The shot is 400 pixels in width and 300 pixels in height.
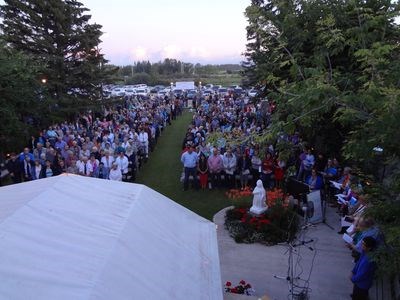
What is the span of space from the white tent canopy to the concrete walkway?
361 centimetres

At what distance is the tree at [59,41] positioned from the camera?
25.5 meters

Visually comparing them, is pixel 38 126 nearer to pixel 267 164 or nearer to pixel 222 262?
pixel 267 164

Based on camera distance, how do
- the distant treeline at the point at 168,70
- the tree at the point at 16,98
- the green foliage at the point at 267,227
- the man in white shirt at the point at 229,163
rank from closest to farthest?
the green foliage at the point at 267,227, the man in white shirt at the point at 229,163, the tree at the point at 16,98, the distant treeline at the point at 168,70

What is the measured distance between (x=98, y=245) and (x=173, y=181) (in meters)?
12.0

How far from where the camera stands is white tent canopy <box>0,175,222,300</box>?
115 inches

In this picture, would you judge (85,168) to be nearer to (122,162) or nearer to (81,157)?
(81,157)

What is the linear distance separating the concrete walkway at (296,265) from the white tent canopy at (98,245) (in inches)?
142

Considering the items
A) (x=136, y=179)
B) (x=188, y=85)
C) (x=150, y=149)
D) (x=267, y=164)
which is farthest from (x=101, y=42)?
(x=188, y=85)

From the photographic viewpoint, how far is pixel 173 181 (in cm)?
1548

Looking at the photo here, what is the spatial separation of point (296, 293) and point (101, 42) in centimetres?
2560

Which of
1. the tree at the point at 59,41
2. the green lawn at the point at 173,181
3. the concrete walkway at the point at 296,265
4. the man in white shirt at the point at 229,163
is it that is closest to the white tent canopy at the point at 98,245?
the concrete walkway at the point at 296,265

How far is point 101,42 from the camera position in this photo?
94.0 feet

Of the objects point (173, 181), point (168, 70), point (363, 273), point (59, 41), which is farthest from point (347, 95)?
point (168, 70)

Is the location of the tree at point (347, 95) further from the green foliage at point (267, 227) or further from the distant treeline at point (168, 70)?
the distant treeline at point (168, 70)
